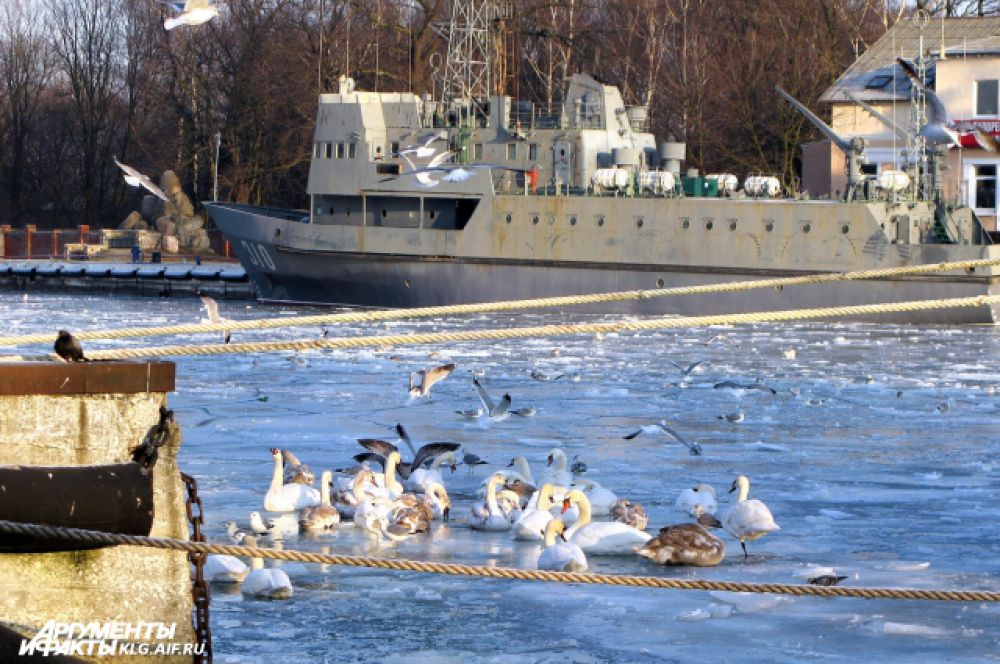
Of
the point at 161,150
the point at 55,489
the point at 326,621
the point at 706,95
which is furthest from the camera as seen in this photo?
the point at 161,150

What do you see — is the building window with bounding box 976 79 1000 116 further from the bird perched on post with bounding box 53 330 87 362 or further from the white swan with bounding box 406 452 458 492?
the bird perched on post with bounding box 53 330 87 362

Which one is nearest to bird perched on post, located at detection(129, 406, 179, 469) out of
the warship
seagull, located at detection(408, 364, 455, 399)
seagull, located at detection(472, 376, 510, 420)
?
seagull, located at detection(472, 376, 510, 420)

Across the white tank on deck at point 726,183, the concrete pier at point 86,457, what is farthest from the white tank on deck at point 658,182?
the concrete pier at point 86,457

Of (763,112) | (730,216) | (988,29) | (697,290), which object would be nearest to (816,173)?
(763,112)

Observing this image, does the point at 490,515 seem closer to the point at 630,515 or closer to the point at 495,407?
the point at 630,515

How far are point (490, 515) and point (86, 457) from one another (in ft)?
15.7

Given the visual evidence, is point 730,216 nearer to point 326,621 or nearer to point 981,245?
point 981,245

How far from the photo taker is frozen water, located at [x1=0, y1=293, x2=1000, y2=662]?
815 cm

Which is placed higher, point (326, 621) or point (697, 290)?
point (697, 290)

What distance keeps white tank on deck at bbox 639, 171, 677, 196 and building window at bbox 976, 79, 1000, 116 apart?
1014 cm

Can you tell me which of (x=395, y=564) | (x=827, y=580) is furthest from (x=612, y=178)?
(x=395, y=564)

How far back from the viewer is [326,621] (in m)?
8.37

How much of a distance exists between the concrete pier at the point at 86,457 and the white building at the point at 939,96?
114 ft

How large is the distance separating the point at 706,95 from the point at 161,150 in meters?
22.0
